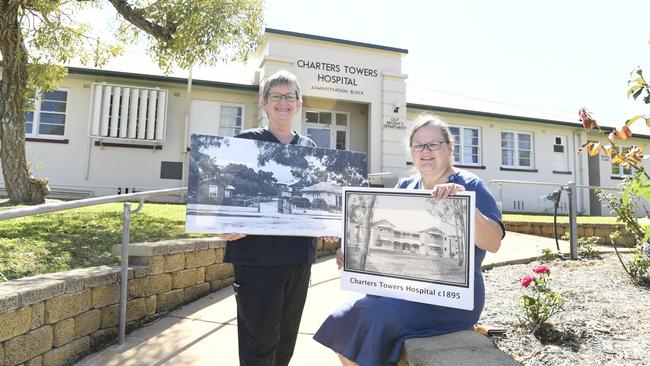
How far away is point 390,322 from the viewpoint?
6.04 feet

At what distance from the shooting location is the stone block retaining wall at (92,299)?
2330mm

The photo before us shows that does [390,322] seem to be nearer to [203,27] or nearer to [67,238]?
[67,238]

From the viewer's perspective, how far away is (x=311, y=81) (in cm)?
1235

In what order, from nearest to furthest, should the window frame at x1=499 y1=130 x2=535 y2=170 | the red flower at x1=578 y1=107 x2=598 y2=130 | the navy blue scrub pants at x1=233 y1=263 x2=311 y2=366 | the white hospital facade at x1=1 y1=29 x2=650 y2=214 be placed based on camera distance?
the navy blue scrub pants at x1=233 y1=263 x2=311 y2=366 → the red flower at x1=578 y1=107 x2=598 y2=130 → the white hospital facade at x1=1 y1=29 x2=650 y2=214 → the window frame at x1=499 y1=130 x2=535 y2=170

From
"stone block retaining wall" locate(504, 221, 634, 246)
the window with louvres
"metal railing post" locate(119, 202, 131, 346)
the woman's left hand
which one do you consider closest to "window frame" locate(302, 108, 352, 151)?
the window with louvres

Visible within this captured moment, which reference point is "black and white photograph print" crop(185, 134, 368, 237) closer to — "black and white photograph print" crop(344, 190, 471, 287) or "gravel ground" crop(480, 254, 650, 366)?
"black and white photograph print" crop(344, 190, 471, 287)

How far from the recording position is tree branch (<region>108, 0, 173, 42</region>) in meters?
7.52

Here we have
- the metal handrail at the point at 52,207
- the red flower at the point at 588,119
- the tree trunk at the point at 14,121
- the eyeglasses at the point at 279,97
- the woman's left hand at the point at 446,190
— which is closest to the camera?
the woman's left hand at the point at 446,190

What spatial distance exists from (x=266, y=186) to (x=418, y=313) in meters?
0.96

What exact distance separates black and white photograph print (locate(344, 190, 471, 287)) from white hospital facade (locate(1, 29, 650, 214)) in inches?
398

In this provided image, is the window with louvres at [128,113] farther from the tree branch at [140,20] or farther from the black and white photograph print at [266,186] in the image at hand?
the black and white photograph print at [266,186]

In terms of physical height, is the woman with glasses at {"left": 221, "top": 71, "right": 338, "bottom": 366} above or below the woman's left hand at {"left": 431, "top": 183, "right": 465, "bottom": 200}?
below

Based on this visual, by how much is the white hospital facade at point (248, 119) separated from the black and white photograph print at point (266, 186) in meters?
9.85

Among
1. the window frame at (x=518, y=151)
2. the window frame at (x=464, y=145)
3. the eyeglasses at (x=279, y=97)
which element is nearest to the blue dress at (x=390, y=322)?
the eyeglasses at (x=279, y=97)
